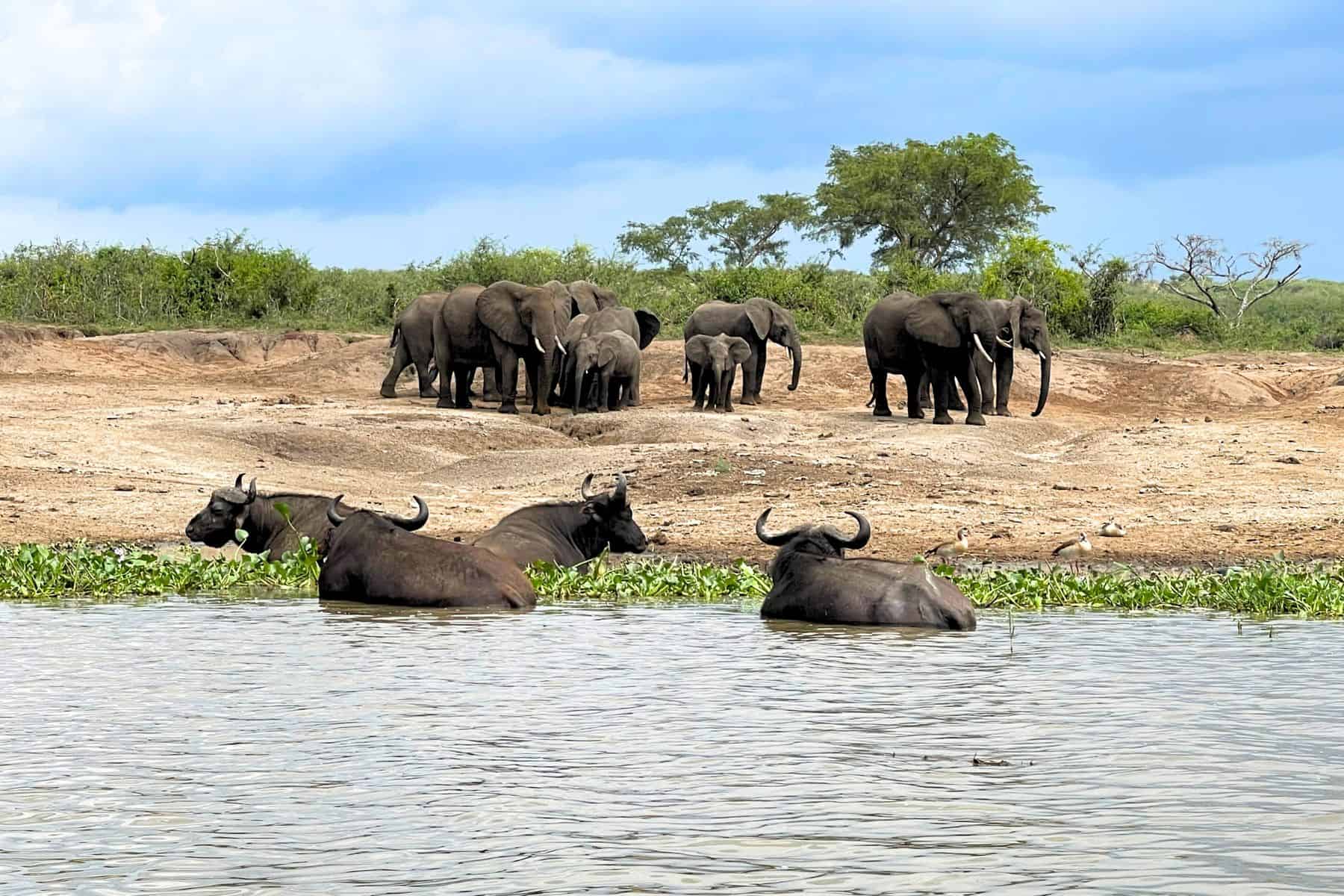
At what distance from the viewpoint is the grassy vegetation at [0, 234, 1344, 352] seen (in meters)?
37.4

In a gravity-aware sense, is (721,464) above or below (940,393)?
below

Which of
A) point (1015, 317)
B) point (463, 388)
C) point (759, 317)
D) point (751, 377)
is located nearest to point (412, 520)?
point (463, 388)

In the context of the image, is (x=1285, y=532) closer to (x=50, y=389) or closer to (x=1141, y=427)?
(x=1141, y=427)

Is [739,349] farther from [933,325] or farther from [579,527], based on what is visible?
[579,527]

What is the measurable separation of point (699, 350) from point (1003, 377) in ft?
14.3

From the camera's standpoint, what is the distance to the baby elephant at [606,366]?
25.5 m

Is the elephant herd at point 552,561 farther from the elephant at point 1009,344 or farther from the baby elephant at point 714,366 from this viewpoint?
the elephant at point 1009,344

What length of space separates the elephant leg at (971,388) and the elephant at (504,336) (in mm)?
5616

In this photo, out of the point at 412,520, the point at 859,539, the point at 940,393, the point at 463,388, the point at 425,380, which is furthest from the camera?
the point at 425,380

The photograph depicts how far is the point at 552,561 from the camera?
41.6 ft

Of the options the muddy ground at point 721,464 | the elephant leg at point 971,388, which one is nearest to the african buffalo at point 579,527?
the muddy ground at point 721,464

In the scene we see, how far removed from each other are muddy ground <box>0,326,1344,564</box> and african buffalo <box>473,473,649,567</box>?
150 centimetres

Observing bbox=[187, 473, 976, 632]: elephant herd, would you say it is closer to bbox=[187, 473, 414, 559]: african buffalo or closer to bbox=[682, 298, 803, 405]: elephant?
bbox=[187, 473, 414, 559]: african buffalo

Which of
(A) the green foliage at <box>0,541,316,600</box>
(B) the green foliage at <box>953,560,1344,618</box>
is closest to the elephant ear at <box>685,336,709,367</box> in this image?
(A) the green foliage at <box>0,541,316,600</box>
